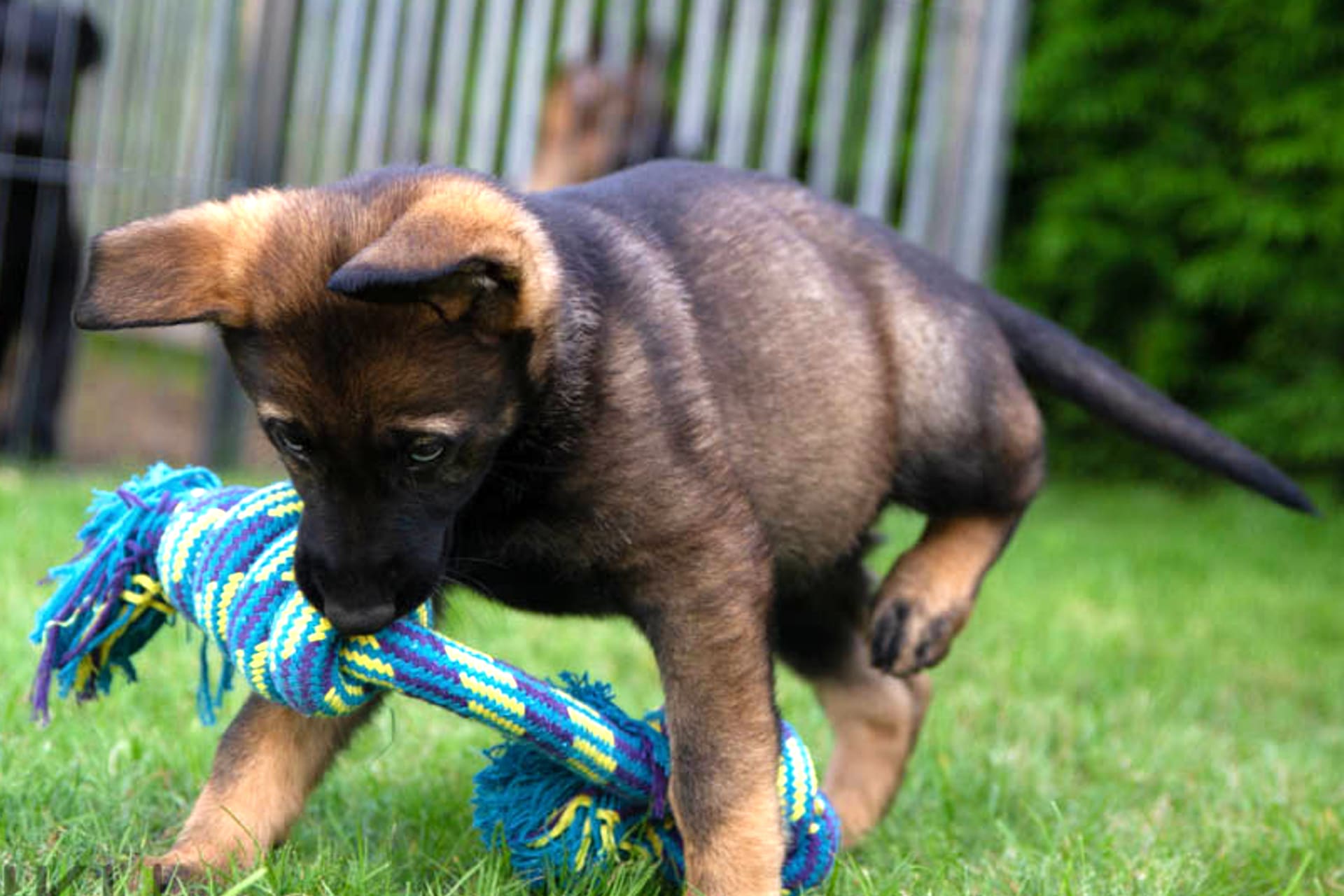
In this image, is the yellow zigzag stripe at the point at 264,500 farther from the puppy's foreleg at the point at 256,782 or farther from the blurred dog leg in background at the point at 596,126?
the blurred dog leg in background at the point at 596,126

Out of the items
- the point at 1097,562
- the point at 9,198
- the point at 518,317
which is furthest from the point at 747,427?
the point at 9,198

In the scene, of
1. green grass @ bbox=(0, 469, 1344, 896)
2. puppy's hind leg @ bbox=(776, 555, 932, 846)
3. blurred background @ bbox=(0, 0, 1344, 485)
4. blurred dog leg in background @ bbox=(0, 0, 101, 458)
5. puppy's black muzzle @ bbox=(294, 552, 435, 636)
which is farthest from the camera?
blurred background @ bbox=(0, 0, 1344, 485)

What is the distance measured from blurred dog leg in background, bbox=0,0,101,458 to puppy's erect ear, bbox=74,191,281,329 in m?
5.24

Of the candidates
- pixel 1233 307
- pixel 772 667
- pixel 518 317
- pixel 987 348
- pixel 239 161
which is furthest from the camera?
pixel 1233 307

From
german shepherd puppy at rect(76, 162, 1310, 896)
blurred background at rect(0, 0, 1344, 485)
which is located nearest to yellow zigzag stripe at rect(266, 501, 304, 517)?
german shepherd puppy at rect(76, 162, 1310, 896)

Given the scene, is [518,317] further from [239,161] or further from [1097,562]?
[239,161]

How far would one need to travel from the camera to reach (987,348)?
3.30 metres

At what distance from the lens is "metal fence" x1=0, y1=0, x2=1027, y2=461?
7.36 metres

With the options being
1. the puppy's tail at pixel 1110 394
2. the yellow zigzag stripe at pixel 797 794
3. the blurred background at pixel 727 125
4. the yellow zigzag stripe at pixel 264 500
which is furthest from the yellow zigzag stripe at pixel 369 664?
the blurred background at pixel 727 125

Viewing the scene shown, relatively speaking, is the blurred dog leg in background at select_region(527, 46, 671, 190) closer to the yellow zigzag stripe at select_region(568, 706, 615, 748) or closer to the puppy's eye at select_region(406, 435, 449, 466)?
the yellow zigzag stripe at select_region(568, 706, 615, 748)

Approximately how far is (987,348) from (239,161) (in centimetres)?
479

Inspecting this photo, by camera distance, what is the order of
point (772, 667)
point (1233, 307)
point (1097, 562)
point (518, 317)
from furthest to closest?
point (1233, 307), point (1097, 562), point (772, 667), point (518, 317)

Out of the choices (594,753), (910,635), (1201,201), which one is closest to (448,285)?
(594,753)

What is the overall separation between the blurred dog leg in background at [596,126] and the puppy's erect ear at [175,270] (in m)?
4.90
